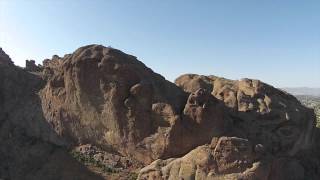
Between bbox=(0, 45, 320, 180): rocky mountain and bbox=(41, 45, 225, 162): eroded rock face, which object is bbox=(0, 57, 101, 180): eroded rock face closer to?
bbox=(0, 45, 320, 180): rocky mountain

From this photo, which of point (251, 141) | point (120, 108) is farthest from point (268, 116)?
point (120, 108)

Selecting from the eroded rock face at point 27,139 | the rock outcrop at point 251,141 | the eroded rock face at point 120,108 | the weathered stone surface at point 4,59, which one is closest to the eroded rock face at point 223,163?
the rock outcrop at point 251,141

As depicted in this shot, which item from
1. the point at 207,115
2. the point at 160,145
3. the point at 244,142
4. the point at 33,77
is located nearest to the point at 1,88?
the point at 33,77

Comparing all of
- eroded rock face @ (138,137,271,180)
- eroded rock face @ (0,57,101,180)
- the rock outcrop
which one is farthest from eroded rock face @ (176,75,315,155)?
eroded rock face @ (0,57,101,180)

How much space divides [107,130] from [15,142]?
8.29 metres

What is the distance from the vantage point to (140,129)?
3328 centimetres

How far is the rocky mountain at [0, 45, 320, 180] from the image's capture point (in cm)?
3014

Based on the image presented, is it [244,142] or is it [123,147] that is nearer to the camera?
[244,142]

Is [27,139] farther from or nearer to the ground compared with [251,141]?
nearer to the ground

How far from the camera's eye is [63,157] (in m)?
35.1

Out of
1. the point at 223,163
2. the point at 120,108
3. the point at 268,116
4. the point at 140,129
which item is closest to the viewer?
the point at 223,163

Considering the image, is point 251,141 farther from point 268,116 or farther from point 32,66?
point 32,66

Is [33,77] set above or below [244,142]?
above

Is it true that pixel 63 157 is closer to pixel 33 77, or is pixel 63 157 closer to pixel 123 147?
pixel 123 147
